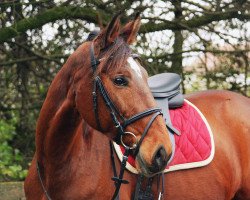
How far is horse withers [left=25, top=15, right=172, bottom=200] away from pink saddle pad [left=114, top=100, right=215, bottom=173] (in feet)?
1.51

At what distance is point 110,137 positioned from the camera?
3021 millimetres

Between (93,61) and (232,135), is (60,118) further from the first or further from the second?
(232,135)

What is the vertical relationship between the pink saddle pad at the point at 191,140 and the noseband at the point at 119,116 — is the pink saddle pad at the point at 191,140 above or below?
below

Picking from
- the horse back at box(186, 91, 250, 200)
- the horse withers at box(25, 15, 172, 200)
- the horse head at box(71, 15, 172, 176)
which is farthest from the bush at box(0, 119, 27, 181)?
the horse head at box(71, 15, 172, 176)

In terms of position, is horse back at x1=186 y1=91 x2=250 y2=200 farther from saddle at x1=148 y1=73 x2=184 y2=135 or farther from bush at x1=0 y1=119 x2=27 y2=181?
bush at x1=0 y1=119 x2=27 y2=181

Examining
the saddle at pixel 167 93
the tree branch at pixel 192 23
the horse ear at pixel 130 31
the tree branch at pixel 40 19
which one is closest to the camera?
the horse ear at pixel 130 31

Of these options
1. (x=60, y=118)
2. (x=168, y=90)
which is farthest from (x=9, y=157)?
(x=60, y=118)

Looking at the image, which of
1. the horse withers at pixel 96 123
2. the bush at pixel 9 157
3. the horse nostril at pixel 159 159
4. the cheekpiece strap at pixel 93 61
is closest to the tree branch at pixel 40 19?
the bush at pixel 9 157

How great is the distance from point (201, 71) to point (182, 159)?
12.5 feet

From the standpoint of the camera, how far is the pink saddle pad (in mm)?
3768

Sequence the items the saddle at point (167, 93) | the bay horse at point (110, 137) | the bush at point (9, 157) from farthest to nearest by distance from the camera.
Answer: the bush at point (9, 157) → the saddle at point (167, 93) → the bay horse at point (110, 137)

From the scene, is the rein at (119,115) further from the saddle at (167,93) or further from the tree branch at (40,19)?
the tree branch at (40,19)

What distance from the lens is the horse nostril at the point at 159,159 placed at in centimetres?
279

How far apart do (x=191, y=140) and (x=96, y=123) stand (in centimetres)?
110
